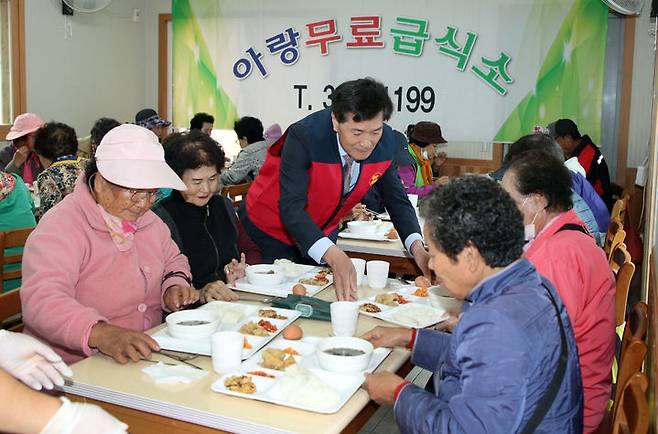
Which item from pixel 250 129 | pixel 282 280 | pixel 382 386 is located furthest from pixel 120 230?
pixel 250 129

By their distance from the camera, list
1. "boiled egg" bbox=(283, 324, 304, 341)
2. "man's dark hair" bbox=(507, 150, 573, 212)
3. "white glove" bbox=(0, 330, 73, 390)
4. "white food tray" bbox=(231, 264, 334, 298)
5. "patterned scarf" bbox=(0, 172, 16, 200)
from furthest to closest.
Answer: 1. "patterned scarf" bbox=(0, 172, 16, 200)
2. "white food tray" bbox=(231, 264, 334, 298)
3. "man's dark hair" bbox=(507, 150, 573, 212)
4. "boiled egg" bbox=(283, 324, 304, 341)
5. "white glove" bbox=(0, 330, 73, 390)

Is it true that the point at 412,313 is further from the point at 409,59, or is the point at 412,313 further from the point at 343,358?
the point at 409,59

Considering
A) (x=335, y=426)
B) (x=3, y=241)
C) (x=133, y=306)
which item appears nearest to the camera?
(x=335, y=426)

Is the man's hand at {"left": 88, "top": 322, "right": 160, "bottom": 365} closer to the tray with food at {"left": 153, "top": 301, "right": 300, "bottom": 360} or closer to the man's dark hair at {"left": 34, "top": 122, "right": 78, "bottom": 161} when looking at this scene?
the tray with food at {"left": 153, "top": 301, "right": 300, "bottom": 360}

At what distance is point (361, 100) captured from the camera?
8.11 ft

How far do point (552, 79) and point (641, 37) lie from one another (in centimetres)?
85

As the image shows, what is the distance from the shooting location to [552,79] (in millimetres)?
6406

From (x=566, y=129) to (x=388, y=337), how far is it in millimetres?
4450

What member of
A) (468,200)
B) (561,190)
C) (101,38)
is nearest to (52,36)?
(101,38)

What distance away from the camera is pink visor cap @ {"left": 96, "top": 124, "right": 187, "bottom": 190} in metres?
1.98

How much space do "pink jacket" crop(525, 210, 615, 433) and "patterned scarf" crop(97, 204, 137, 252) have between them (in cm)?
125

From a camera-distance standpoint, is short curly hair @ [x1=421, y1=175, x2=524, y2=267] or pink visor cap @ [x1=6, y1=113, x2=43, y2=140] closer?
short curly hair @ [x1=421, y1=175, x2=524, y2=267]

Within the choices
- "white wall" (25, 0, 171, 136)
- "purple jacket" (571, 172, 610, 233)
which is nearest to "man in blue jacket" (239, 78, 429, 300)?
"purple jacket" (571, 172, 610, 233)

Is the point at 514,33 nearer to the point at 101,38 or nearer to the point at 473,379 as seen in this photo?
the point at 101,38
